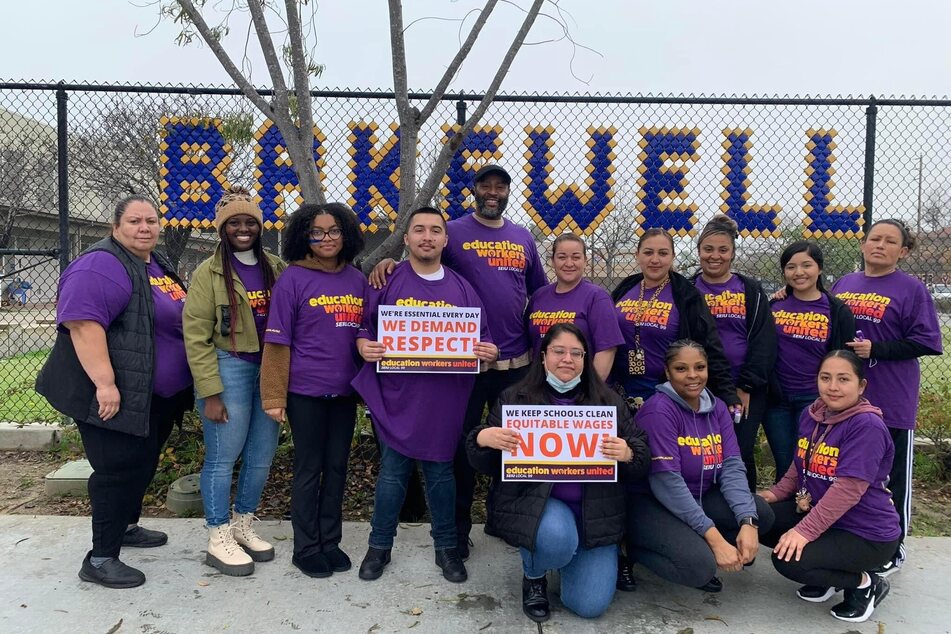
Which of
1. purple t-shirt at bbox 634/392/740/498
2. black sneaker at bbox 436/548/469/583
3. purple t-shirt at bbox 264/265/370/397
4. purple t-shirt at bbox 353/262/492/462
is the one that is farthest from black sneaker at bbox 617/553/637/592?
purple t-shirt at bbox 264/265/370/397

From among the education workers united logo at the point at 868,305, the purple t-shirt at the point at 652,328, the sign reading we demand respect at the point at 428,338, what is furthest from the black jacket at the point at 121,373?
the education workers united logo at the point at 868,305

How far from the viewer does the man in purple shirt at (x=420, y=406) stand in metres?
3.28

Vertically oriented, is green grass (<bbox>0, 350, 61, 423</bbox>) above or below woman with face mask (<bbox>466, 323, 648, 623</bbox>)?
below

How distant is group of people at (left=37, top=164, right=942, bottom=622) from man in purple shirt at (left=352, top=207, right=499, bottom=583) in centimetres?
1

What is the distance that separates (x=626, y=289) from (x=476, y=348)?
107cm

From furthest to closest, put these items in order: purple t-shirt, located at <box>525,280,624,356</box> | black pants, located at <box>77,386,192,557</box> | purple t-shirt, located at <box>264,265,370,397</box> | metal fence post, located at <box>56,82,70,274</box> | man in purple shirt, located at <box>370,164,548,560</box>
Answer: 1. metal fence post, located at <box>56,82,70,274</box>
2. man in purple shirt, located at <box>370,164,548,560</box>
3. purple t-shirt, located at <box>525,280,624,356</box>
4. purple t-shirt, located at <box>264,265,370,397</box>
5. black pants, located at <box>77,386,192,557</box>

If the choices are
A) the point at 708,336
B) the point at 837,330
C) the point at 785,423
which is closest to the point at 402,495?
the point at 708,336

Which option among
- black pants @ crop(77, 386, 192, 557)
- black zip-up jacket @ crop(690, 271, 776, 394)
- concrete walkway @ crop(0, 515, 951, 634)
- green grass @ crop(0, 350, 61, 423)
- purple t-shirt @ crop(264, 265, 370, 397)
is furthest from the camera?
green grass @ crop(0, 350, 61, 423)

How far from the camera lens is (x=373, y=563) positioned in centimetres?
335

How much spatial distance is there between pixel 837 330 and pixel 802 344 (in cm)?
19

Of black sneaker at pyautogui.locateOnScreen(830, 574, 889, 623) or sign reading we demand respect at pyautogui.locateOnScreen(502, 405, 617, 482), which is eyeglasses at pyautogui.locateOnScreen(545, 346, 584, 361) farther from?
black sneaker at pyautogui.locateOnScreen(830, 574, 889, 623)

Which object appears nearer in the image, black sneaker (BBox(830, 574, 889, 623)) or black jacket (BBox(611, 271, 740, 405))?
black sneaker (BBox(830, 574, 889, 623))

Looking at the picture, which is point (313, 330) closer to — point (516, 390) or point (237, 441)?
point (237, 441)

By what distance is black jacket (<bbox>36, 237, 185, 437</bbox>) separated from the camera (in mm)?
3051
